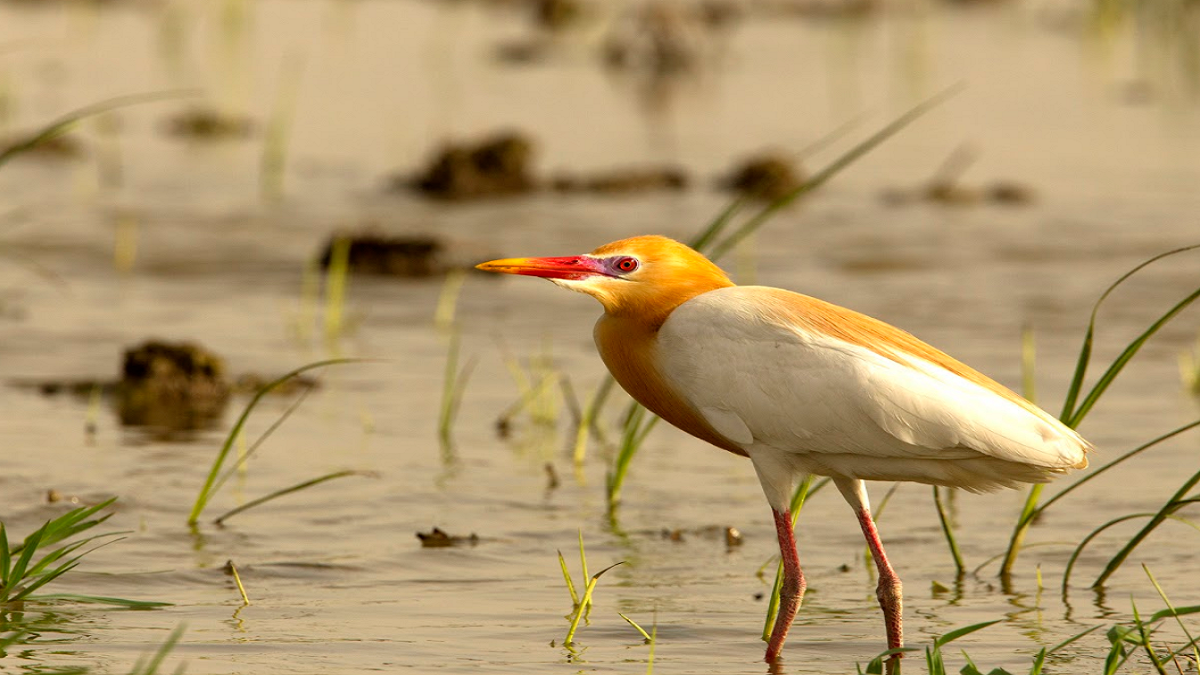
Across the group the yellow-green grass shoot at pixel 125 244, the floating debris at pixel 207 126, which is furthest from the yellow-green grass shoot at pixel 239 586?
the floating debris at pixel 207 126

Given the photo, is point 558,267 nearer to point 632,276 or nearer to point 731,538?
point 632,276

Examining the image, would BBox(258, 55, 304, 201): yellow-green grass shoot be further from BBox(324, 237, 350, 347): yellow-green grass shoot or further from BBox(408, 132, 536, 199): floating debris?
BBox(324, 237, 350, 347): yellow-green grass shoot

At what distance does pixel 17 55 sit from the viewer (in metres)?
21.0

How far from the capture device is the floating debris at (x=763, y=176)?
1420cm

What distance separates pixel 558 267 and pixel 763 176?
908cm

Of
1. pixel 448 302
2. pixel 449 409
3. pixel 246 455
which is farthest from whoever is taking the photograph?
pixel 448 302

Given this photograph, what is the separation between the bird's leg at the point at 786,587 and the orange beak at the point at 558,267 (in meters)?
0.84

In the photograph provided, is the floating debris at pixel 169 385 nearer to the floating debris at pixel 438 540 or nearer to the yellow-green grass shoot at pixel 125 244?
the floating debris at pixel 438 540

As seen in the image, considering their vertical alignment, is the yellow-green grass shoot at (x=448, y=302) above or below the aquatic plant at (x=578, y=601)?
above

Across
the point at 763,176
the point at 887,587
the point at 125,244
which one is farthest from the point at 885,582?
the point at 763,176

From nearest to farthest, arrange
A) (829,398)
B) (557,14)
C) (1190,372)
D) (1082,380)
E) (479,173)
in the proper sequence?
(829,398) < (1082,380) < (1190,372) < (479,173) < (557,14)

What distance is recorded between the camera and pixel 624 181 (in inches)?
582

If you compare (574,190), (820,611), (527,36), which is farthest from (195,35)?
(820,611)

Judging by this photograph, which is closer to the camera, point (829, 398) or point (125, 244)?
point (829, 398)
